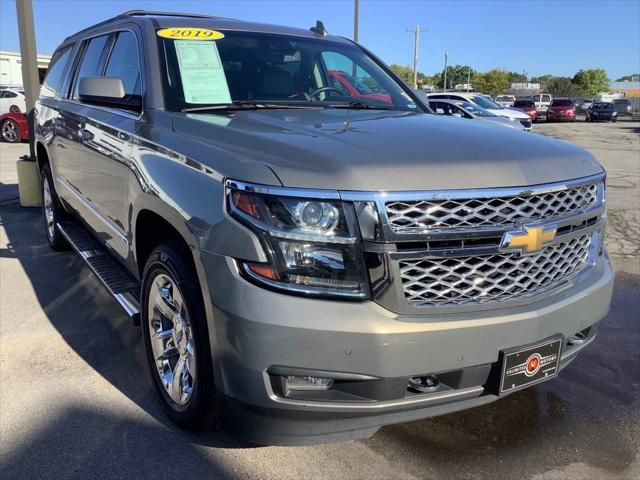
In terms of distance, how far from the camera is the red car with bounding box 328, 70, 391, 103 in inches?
148

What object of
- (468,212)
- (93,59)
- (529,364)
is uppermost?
(93,59)

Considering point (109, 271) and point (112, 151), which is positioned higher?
point (112, 151)

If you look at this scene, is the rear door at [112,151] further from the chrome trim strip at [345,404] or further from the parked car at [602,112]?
the parked car at [602,112]

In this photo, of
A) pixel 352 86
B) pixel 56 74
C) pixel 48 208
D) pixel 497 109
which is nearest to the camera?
pixel 352 86

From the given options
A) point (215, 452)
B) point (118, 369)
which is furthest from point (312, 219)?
point (118, 369)

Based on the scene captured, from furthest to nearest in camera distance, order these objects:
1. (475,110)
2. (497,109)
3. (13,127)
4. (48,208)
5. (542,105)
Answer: (542,105), (497,109), (475,110), (13,127), (48,208)

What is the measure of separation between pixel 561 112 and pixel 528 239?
41.0m

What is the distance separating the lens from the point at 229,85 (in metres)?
3.28

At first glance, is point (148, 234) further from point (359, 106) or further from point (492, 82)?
point (492, 82)

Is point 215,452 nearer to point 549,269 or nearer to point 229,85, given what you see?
point 549,269

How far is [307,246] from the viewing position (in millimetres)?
2041

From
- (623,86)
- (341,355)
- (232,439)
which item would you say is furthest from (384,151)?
(623,86)

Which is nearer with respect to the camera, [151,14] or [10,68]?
[151,14]

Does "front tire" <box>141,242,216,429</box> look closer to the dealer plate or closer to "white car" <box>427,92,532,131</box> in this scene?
the dealer plate
